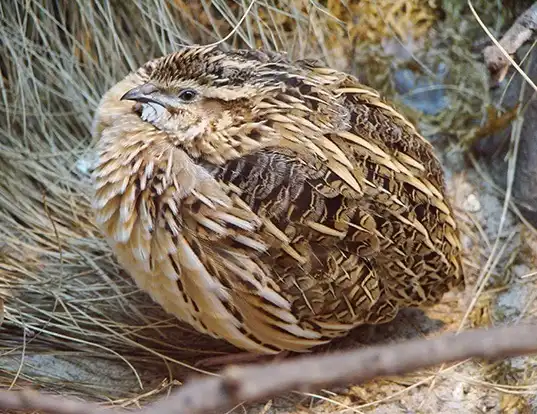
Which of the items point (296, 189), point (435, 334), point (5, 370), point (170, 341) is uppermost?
point (296, 189)

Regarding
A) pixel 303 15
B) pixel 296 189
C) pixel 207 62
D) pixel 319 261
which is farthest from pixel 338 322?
pixel 303 15

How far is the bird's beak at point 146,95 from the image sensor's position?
2639 millimetres

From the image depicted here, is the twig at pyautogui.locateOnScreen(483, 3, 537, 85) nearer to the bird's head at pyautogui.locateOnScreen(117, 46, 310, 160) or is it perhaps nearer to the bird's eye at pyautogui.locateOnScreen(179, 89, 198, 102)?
the bird's head at pyautogui.locateOnScreen(117, 46, 310, 160)

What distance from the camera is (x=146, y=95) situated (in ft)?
8.68

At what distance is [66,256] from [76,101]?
0.63 m

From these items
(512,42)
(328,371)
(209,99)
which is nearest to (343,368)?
(328,371)

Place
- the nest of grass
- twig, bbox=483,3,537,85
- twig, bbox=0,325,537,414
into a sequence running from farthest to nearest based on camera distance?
twig, bbox=483,3,537,85 < the nest of grass < twig, bbox=0,325,537,414

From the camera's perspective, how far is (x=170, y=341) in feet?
10.2

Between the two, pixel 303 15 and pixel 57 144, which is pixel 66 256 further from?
pixel 303 15

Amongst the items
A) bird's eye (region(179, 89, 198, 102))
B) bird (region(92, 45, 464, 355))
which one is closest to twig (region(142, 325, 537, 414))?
bird (region(92, 45, 464, 355))

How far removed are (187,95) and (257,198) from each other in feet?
1.21

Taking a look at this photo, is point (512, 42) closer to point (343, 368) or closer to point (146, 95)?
point (146, 95)

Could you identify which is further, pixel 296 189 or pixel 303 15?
pixel 303 15

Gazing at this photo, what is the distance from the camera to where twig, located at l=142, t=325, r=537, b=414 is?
1.04m
